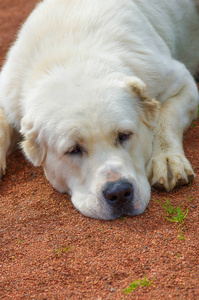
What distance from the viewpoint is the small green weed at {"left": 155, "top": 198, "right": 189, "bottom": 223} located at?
3.22 metres

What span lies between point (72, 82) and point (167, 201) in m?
1.20

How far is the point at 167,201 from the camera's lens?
346 cm

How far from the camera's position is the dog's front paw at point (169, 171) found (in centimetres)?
365

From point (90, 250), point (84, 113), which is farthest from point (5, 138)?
point (90, 250)

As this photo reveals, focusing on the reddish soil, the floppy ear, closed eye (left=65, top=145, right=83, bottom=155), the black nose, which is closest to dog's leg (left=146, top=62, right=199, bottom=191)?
the reddish soil

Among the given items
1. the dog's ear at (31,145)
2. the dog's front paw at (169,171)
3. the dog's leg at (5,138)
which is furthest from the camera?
the dog's leg at (5,138)

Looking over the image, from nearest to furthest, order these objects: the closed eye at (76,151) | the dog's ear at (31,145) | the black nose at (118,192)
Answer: the black nose at (118,192) → the closed eye at (76,151) → the dog's ear at (31,145)

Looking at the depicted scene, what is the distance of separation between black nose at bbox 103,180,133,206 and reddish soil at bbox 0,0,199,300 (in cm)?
17

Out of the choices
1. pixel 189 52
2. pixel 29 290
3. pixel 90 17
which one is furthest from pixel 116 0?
pixel 29 290

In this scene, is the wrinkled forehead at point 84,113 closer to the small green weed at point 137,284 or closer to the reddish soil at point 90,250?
the reddish soil at point 90,250

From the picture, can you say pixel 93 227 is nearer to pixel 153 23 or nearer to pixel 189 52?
pixel 153 23

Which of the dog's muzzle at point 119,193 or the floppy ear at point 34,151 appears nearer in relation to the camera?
the dog's muzzle at point 119,193

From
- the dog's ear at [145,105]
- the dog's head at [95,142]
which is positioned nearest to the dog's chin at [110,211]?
the dog's head at [95,142]

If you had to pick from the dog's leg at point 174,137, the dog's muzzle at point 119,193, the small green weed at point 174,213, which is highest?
the dog's muzzle at point 119,193
